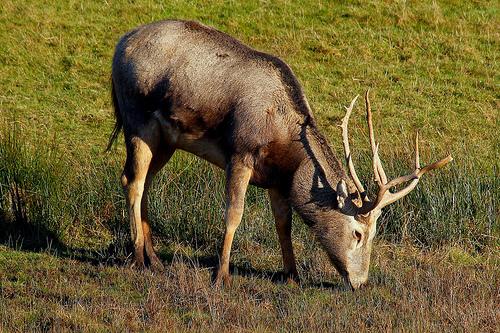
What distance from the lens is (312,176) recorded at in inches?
432

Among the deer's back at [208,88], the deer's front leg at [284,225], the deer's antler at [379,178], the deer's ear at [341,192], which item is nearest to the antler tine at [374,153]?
the deer's antler at [379,178]

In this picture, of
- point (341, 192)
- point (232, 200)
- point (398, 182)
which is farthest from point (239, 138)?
point (398, 182)

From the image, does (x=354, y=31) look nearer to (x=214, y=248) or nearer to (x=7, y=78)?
(x=7, y=78)

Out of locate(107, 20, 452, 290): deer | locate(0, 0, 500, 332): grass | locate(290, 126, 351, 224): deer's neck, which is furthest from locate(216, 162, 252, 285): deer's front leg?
locate(290, 126, 351, 224): deer's neck

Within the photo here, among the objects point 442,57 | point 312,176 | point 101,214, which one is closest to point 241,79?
point 312,176

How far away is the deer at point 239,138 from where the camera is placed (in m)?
10.8

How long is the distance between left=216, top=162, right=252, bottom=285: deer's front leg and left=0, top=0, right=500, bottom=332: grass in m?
0.33

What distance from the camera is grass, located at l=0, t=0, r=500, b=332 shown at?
950cm

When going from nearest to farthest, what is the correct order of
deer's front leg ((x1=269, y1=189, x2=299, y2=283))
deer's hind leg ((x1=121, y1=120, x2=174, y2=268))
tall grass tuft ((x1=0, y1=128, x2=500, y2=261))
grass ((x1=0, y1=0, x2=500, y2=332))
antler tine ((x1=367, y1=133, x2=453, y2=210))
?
1. grass ((x1=0, y1=0, x2=500, y2=332))
2. antler tine ((x1=367, y1=133, x2=453, y2=210))
3. deer's front leg ((x1=269, y1=189, x2=299, y2=283))
4. deer's hind leg ((x1=121, y1=120, x2=174, y2=268))
5. tall grass tuft ((x1=0, y1=128, x2=500, y2=261))

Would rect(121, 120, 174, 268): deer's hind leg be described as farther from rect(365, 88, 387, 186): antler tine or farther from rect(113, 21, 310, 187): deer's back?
rect(365, 88, 387, 186): antler tine

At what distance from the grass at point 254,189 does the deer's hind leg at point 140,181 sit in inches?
11.3

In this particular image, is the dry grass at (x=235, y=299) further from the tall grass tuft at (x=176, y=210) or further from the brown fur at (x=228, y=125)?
the tall grass tuft at (x=176, y=210)

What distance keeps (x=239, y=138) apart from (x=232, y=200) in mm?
655

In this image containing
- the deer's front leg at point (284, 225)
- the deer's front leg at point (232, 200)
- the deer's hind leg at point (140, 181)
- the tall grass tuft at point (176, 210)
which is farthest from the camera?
the tall grass tuft at point (176, 210)
